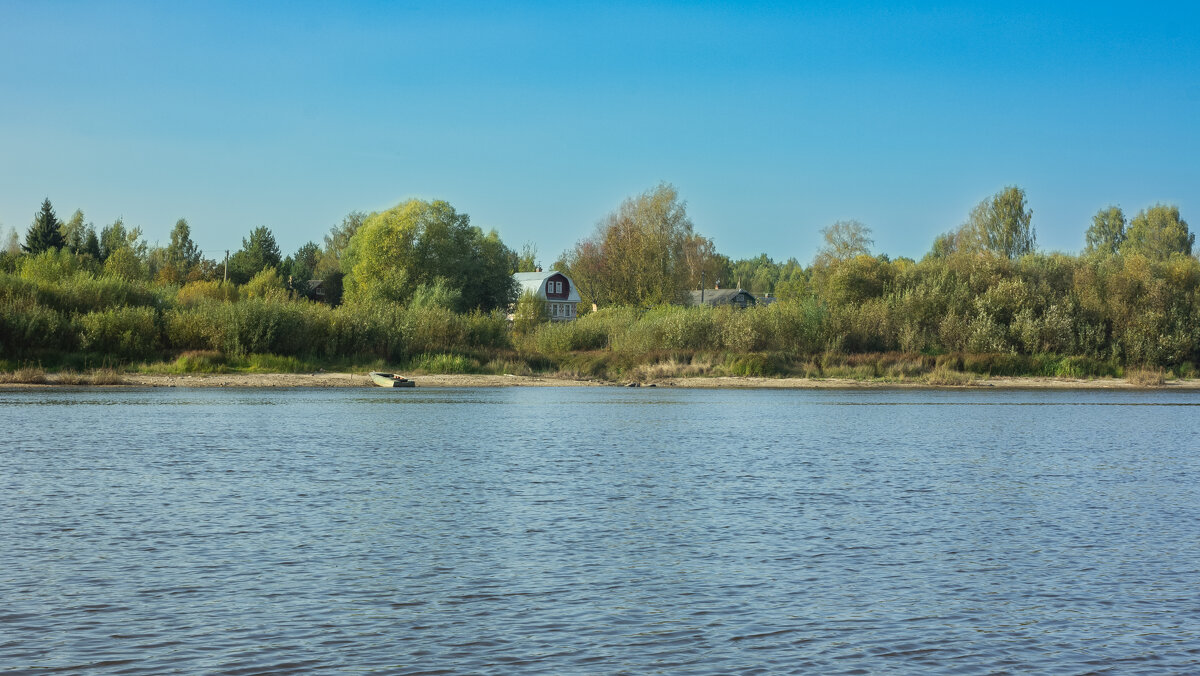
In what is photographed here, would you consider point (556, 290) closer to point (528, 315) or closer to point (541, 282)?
point (541, 282)

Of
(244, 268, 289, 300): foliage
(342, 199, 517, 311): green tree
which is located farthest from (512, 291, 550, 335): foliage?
(244, 268, 289, 300): foliage

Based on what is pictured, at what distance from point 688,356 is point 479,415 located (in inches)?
975

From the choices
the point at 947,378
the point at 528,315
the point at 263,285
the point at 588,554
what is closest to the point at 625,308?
the point at 528,315

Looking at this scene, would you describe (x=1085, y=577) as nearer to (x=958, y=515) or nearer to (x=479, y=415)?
(x=958, y=515)

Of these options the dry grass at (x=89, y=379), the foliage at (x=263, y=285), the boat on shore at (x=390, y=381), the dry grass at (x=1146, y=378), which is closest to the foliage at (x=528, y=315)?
the foliage at (x=263, y=285)

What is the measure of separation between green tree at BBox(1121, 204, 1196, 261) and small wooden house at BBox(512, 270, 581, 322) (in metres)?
57.3

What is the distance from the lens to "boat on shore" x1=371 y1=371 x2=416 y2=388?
52562mm

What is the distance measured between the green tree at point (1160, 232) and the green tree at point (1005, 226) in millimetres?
21175

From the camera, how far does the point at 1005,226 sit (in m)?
96.0

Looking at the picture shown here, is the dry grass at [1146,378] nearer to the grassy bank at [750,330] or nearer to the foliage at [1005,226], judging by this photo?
the grassy bank at [750,330]

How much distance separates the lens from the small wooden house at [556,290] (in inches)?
4481

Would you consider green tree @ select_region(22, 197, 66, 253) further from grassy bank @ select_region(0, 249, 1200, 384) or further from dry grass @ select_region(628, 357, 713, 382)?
dry grass @ select_region(628, 357, 713, 382)

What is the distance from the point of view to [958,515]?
17.1 metres

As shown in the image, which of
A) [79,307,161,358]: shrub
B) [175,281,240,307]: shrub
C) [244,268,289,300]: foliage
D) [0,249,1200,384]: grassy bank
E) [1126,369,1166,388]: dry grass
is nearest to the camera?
[79,307,161,358]: shrub
